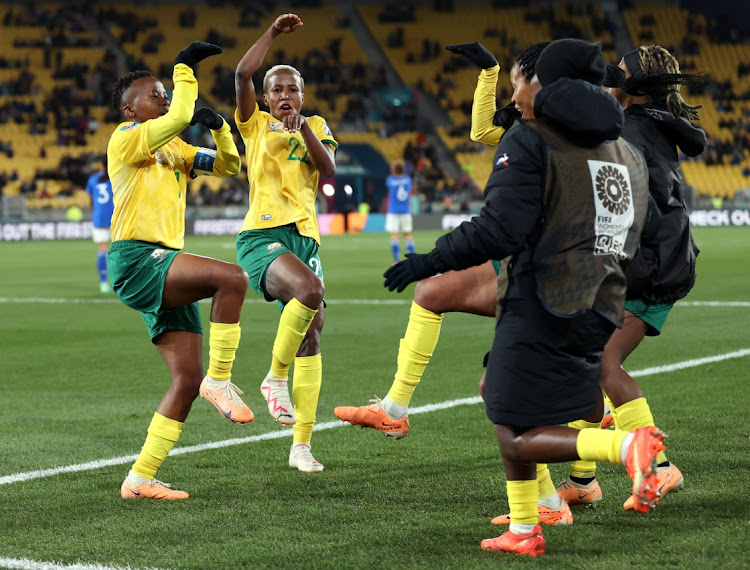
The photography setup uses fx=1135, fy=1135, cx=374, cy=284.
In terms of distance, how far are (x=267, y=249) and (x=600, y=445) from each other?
282 cm

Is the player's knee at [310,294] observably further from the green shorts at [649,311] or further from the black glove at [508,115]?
the green shorts at [649,311]

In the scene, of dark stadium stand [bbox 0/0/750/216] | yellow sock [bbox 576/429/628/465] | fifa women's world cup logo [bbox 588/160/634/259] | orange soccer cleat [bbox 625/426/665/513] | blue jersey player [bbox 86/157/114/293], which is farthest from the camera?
dark stadium stand [bbox 0/0/750/216]

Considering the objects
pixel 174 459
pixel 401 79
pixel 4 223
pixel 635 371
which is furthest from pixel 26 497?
pixel 401 79

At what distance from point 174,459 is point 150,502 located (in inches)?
37.3

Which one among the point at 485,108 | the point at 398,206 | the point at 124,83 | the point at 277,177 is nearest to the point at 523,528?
the point at 485,108

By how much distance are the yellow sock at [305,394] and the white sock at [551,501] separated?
1.72 m

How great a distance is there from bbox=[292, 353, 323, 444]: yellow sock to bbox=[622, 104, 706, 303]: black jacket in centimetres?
192

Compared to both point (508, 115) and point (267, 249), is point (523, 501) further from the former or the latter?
point (267, 249)

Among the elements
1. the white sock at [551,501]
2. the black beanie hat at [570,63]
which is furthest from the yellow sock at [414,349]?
the black beanie hat at [570,63]

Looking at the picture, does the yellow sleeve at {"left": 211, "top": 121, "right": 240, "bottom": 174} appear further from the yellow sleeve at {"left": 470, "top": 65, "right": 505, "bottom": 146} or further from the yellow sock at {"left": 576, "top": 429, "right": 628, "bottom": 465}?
the yellow sock at {"left": 576, "top": 429, "right": 628, "bottom": 465}

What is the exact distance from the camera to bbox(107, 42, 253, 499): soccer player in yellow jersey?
17.5 feet

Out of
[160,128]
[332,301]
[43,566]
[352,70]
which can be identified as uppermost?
[352,70]

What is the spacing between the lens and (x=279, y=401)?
6.01m

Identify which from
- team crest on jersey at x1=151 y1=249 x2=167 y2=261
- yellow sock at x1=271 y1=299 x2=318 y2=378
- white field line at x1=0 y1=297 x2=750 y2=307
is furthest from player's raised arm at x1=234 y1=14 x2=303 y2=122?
white field line at x1=0 y1=297 x2=750 y2=307
